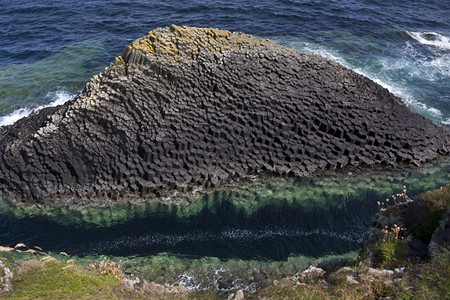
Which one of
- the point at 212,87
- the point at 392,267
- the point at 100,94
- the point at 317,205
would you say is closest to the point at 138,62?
the point at 100,94

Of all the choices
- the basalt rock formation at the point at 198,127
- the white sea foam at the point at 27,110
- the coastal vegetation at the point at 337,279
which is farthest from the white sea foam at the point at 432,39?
the white sea foam at the point at 27,110

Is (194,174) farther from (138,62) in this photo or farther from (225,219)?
(138,62)

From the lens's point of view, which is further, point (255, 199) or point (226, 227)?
point (255, 199)

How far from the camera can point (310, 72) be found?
88.8 feet

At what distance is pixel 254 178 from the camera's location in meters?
23.2

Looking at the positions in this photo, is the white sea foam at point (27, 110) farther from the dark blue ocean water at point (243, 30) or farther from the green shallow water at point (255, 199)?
the green shallow water at point (255, 199)

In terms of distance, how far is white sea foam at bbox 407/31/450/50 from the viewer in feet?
138

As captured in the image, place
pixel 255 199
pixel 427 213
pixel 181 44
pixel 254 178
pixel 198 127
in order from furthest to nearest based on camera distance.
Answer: pixel 181 44 → pixel 198 127 → pixel 254 178 → pixel 255 199 → pixel 427 213

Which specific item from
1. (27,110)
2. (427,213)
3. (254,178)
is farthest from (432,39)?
(27,110)

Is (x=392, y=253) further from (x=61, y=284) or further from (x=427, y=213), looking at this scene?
(x=61, y=284)

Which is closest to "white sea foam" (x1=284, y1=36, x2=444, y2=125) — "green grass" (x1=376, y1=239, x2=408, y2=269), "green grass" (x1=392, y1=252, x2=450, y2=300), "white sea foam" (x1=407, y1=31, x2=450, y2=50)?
"white sea foam" (x1=407, y1=31, x2=450, y2=50)

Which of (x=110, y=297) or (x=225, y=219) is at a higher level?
(x=110, y=297)

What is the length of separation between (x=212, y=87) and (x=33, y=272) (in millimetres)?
16599

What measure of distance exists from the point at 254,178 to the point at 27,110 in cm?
2006
